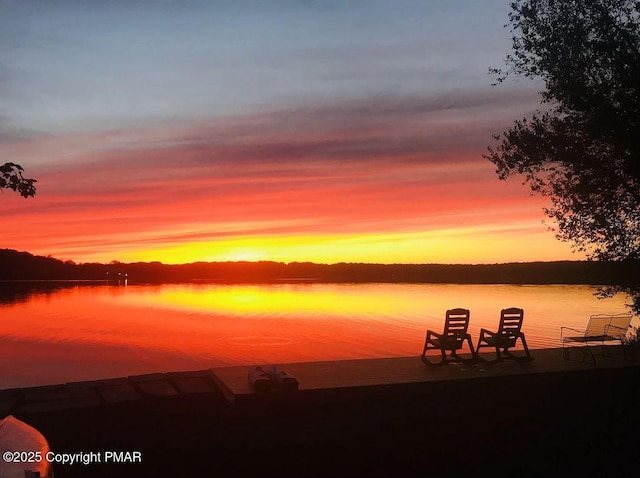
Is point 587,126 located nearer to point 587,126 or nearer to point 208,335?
point 587,126

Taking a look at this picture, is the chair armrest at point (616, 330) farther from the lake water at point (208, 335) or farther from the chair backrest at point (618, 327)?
the lake water at point (208, 335)

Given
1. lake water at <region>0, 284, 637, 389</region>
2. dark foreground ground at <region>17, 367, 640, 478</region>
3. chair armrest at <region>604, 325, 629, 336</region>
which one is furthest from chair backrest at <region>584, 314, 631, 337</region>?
lake water at <region>0, 284, 637, 389</region>

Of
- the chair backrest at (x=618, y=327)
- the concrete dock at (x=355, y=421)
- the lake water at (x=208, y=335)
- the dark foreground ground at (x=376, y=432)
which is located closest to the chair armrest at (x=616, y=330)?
the chair backrest at (x=618, y=327)

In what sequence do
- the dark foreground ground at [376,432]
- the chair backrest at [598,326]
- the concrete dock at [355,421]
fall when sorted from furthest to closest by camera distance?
1. the chair backrest at [598,326]
2. the concrete dock at [355,421]
3. the dark foreground ground at [376,432]

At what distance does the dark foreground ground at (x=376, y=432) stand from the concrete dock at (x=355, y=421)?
19 millimetres

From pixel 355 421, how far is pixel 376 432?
382 mm

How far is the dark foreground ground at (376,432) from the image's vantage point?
8.55 m

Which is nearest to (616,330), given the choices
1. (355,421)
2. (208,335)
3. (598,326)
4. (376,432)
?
(598,326)

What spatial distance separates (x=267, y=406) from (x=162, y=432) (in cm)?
167

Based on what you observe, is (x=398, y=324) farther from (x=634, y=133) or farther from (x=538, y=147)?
(x=634, y=133)

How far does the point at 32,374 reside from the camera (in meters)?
19.1

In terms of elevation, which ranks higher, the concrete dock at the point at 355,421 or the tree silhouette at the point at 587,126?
the tree silhouette at the point at 587,126

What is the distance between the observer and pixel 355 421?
32.0 feet

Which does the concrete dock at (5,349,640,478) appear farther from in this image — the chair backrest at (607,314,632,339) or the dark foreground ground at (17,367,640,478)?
the chair backrest at (607,314,632,339)
